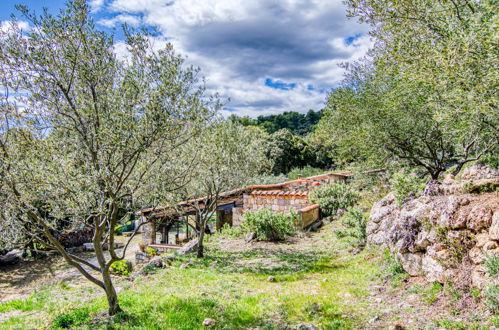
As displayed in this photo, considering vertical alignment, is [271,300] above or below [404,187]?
below

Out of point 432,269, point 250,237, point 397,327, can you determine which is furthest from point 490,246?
point 250,237

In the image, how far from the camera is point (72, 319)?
6.50m

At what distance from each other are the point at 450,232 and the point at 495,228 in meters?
0.91

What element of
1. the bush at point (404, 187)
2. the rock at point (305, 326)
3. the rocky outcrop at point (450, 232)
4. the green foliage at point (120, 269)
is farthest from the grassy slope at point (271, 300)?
the green foliage at point (120, 269)

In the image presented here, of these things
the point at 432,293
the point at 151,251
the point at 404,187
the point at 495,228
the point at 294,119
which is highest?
the point at 294,119

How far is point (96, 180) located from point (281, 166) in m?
39.7

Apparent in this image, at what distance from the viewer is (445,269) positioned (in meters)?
5.60

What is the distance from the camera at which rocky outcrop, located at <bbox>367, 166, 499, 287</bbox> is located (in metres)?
5.20

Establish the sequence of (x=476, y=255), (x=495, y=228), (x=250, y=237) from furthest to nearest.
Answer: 1. (x=250, y=237)
2. (x=476, y=255)
3. (x=495, y=228)

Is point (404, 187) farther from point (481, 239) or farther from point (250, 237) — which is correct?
point (250, 237)

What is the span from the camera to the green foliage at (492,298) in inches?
171

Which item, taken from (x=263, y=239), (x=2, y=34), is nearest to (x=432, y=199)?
(x=263, y=239)

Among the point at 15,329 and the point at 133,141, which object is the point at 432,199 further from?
the point at 15,329

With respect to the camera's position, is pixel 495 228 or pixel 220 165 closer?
pixel 495 228
